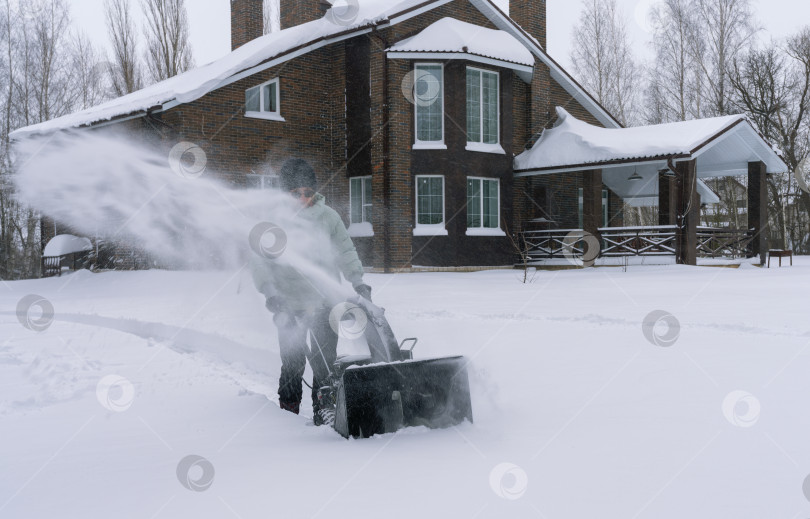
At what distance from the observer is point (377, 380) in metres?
4.29

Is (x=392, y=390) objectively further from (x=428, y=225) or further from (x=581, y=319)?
(x=428, y=225)

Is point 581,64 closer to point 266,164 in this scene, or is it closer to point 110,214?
point 266,164

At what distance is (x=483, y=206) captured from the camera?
19.6 meters

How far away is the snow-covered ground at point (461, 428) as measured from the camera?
328 centimetres

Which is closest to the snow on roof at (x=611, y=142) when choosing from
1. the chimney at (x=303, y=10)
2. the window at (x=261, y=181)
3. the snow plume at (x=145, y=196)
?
the window at (x=261, y=181)

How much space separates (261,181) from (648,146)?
33.8 feet

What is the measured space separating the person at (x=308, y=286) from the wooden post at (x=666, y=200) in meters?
17.6

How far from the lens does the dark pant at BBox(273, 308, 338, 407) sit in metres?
5.05

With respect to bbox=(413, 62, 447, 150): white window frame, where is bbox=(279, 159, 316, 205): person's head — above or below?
below

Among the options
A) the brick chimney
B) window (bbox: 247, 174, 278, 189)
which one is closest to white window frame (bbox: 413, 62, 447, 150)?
window (bbox: 247, 174, 278, 189)

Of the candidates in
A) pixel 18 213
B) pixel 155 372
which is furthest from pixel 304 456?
pixel 18 213

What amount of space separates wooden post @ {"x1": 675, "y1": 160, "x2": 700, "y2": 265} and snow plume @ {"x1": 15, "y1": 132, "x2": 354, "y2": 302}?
10.4m

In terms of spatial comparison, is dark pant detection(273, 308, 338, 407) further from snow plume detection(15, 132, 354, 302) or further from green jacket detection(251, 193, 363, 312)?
snow plume detection(15, 132, 354, 302)

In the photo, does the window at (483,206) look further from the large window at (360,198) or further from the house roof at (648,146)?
the large window at (360,198)
